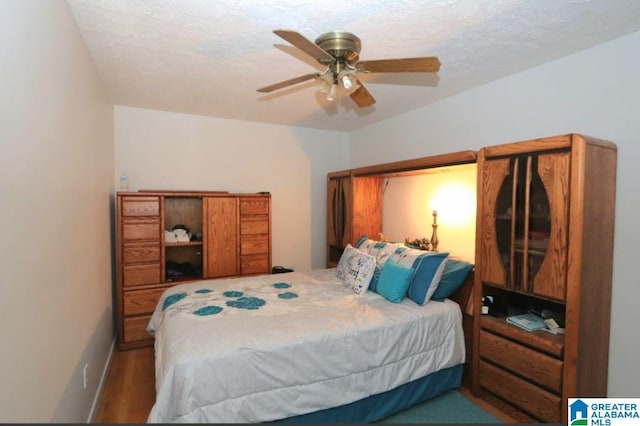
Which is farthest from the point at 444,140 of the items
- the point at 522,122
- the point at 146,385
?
the point at 146,385

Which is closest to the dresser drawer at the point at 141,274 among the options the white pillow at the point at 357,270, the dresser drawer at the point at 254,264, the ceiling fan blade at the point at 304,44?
the dresser drawer at the point at 254,264

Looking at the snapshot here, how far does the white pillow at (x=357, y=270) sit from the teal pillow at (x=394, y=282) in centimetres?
12

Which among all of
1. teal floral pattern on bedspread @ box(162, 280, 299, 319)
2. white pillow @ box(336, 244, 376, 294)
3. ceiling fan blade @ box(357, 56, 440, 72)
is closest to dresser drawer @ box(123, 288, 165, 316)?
teal floral pattern on bedspread @ box(162, 280, 299, 319)

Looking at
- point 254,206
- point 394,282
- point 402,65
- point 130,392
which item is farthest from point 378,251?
point 130,392

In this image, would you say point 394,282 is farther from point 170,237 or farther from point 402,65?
point 170,237

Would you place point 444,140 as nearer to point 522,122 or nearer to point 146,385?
point 522,122

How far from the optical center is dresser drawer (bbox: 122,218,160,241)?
3184 millimetres

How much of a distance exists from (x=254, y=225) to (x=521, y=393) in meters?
2.86

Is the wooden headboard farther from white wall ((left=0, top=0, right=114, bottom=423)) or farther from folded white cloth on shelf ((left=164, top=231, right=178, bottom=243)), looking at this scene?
folded white cloth on shelf ((left=164, top=231, right=178, bottom=243))

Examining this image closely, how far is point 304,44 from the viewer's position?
61.2 inches

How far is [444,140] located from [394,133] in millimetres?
769

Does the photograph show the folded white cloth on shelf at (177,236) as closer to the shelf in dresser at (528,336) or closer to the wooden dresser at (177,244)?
the wooden dresser at (177,244)

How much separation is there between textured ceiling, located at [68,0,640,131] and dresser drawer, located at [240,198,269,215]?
123cm

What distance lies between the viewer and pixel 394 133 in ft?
12.6
